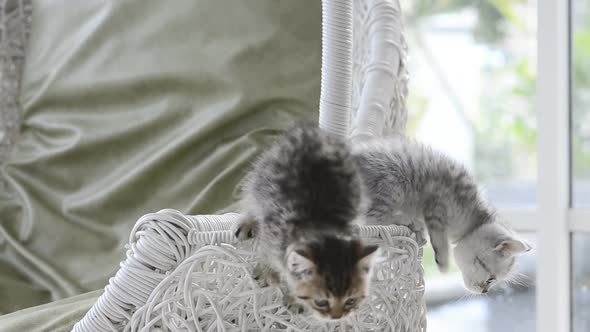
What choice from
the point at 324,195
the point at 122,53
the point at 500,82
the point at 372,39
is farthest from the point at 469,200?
the point at 500,82

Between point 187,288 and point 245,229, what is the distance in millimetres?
113

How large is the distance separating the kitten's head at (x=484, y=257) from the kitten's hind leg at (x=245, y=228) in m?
0.52

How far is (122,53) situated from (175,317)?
3.14ft

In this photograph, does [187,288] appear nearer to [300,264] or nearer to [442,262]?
[300,264]

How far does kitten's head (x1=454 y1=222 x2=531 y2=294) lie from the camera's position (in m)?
1.23

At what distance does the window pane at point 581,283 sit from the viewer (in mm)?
1928

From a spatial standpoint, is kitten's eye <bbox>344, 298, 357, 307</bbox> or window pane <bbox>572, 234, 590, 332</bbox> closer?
kitten's eye <bbox>344, 298, 357, 307</bbox>

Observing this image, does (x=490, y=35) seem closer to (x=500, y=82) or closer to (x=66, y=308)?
(x=500, y=82)

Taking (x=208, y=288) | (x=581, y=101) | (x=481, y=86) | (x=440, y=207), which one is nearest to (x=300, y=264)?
(x=208, y=288)

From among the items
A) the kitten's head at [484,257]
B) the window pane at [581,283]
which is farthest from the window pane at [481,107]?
the kitten's head at [484,257]

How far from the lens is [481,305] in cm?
231

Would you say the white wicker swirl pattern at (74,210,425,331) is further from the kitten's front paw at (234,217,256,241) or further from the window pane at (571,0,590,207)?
the window pane at (571,0,590,207)

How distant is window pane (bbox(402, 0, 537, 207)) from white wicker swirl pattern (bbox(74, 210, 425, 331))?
1320 millimetres

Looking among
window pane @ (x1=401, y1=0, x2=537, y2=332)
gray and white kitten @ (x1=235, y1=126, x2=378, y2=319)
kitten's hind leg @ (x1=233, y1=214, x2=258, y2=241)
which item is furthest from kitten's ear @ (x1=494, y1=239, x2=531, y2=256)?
window pane @ (x1=401, y1=0, x2=537, y2=332)
